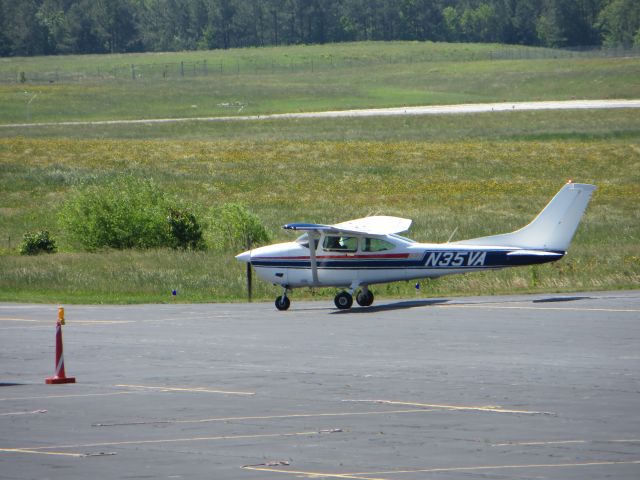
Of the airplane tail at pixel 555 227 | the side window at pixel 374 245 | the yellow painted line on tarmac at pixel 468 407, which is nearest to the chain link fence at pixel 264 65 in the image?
the side window at pixel 374 245

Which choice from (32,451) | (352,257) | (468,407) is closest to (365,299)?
(352,257)

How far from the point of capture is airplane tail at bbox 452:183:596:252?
26828mm

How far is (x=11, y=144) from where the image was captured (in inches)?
2972

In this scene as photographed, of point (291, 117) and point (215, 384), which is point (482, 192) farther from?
→ point (291, 117)

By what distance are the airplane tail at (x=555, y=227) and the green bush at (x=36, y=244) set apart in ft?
66.5

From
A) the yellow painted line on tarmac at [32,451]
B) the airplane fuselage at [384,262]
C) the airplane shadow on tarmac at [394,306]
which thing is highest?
the yellow painted line on tarmac at [32,451]

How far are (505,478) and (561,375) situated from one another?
22.4 ft

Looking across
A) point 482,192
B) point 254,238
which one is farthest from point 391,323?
point 482,192

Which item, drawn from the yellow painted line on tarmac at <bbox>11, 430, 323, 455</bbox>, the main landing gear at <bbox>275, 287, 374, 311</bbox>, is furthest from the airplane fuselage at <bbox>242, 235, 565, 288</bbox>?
the yellow painted line on tarmac at <bbox>11, 430, 323, 455</bbox>

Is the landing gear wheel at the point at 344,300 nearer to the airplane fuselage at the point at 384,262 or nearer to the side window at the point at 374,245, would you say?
the airplane fuselage at the point at 384,262

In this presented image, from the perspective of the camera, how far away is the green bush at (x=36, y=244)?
137 ft

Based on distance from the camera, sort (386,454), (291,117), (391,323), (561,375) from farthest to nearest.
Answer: (291,117), (391,323), (561,375), (386,454)

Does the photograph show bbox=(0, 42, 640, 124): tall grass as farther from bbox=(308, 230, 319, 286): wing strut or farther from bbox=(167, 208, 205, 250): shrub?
bbox=(308, 230, 319, 286): wing strut

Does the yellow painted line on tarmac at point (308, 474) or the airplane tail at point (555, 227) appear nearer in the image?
the yellow painted line on tarmac at point (308, 474)
